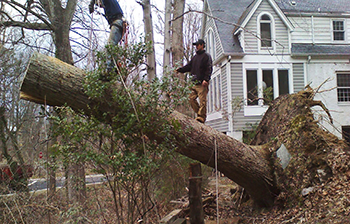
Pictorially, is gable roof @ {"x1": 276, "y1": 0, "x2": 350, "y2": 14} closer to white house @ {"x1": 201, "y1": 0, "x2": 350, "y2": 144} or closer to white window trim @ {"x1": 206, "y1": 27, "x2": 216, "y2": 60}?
white house @ {"x1": 201, "y1": 0, "x2": 350, "y2": 144}

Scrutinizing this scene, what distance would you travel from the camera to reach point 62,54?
24.8 ft

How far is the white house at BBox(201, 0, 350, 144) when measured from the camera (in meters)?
13.5

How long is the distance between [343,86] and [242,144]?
37.1ft

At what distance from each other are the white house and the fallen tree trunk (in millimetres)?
7318

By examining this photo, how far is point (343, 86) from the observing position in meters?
14.7

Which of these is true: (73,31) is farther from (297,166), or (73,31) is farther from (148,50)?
(297,166)

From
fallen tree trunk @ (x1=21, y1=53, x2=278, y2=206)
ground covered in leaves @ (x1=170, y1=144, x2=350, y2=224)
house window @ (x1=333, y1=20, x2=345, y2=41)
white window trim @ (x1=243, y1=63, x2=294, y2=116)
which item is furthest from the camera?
house window @ (x1=333, y1=20, x2=345, y2=41)

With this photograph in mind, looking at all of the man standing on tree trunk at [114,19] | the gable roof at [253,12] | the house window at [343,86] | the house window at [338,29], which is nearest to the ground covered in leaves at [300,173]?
the man standing on tree trunk at [114,19]

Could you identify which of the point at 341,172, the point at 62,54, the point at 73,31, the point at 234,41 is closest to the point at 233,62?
the point at 234,41

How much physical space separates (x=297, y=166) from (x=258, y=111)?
8.13m

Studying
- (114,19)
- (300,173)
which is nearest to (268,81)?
(300,173)

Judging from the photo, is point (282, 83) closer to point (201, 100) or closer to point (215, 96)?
point (215, 96)

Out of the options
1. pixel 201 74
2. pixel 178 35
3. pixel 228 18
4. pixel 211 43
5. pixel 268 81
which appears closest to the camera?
pixel 201 74

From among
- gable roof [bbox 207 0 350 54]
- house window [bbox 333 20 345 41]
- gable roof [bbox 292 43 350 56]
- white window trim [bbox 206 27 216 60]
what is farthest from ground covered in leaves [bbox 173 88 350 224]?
house window [bbox 333 20 345 41]
